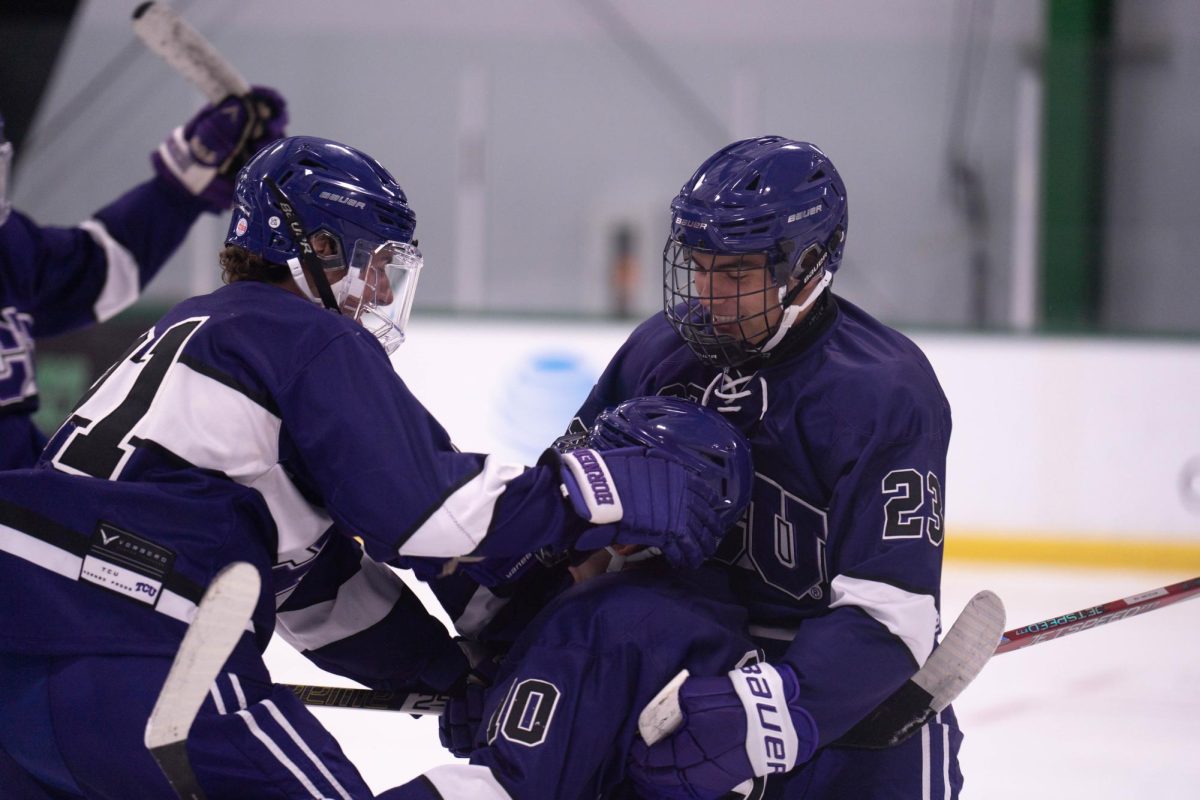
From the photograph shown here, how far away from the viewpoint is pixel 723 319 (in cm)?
203

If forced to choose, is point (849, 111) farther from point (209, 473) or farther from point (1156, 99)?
point (209, 473)

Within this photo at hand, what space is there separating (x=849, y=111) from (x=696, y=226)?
4.14 meters

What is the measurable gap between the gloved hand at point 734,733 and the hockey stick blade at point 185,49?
1980mm

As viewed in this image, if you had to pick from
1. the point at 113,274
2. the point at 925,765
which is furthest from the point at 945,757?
the point at 113,274

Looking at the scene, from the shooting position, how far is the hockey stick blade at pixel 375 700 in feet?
7.36

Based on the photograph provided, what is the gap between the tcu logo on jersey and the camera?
307 centimetres

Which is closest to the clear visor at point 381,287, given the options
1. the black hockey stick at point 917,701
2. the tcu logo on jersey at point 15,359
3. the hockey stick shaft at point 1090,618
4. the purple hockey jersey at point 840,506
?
the purple hockey jersey at point 840,506

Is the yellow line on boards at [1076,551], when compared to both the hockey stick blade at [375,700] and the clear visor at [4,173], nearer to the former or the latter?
the hockey stick blade at [375,700]

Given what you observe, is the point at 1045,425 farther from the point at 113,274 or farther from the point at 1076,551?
the point at 113,274

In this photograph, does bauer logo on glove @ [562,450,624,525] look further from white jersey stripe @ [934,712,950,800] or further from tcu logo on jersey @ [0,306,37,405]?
tcu logo on jersey @ [0,306,37,405]

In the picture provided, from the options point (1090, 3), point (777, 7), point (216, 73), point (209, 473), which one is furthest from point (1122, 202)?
point (209, 473)

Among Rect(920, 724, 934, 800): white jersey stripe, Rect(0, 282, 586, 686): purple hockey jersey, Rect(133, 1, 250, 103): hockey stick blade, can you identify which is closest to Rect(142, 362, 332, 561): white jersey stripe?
Rect(0, 282, 586, 686): purple hockey jersey

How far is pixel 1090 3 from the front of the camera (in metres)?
6.05

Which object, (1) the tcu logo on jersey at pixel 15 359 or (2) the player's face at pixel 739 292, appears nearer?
(2) the player's face at pixel 739 292
